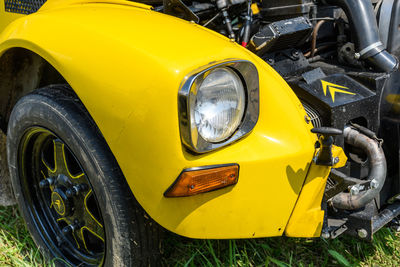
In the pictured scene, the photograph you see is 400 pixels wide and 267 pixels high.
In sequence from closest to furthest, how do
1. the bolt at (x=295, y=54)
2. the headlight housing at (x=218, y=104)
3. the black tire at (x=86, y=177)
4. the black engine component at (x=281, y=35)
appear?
the headlight housing at (x=218, y=104) → the black tire at (x=86, y=177) → the black engine component at (x=281, y=35) → the bolt at (x=295, y=54)

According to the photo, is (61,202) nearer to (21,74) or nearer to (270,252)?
(21,74)

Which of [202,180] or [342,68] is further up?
[342,68]

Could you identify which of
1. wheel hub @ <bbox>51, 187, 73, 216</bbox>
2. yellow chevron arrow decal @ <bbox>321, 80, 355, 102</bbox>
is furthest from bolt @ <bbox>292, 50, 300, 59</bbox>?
wheel hub @ <bbox>51, 187, 73, 216</bbox>

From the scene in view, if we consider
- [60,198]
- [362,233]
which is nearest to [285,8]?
[362,233]

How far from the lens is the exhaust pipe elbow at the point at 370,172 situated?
1831 millimetres

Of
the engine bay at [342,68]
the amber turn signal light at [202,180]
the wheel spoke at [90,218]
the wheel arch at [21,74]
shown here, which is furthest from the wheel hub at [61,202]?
the engine bay at [342,68]

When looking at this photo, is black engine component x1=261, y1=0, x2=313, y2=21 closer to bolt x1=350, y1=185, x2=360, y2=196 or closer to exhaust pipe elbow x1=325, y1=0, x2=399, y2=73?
exhaust pipe elbow x1=325, y1=0, x2=399, y2=73

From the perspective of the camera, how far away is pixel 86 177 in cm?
179

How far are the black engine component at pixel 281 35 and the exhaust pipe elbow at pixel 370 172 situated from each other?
54cm

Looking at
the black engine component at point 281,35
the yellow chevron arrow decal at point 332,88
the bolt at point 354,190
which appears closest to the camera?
the bolt at point 354,190

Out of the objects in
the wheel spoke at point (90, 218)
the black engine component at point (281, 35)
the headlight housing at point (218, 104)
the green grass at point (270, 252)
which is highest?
the black engine component at point (281, 35)

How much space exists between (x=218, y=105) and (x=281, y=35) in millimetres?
751

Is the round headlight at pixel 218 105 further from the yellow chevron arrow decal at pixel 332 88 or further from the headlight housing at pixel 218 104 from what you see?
the yellow chevron arrow decal at pixel 332 88

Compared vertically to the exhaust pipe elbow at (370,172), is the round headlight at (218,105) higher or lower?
higher
